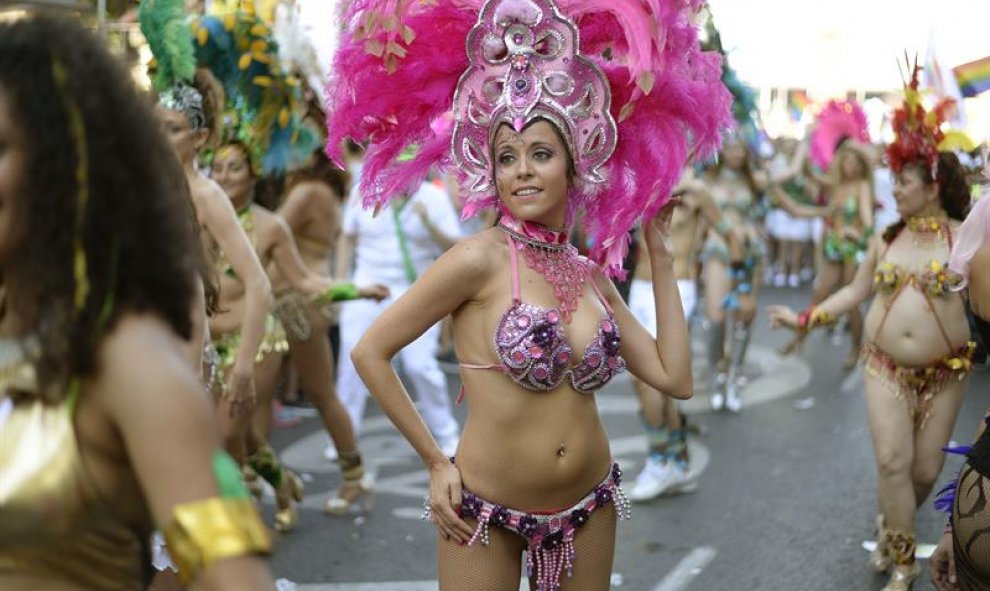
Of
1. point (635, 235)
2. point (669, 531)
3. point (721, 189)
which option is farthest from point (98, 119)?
point (721, 189)

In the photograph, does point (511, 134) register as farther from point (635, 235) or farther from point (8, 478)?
point (635, 235)

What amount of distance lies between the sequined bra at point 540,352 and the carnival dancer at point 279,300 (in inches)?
104

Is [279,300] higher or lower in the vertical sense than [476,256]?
lower

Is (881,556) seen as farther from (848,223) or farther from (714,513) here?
(848,223)

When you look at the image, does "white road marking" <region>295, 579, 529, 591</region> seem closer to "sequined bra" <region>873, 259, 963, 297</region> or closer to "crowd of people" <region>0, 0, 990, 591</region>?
"crowd of people" <region>0, 0, 990, 591</region>

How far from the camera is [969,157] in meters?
6.88

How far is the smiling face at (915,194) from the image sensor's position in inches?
234

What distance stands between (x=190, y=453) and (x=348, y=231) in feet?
23.5

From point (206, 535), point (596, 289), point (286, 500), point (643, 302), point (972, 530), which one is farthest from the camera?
point (643, 302)

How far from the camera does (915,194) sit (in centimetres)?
595

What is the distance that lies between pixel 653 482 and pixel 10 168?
239 inches

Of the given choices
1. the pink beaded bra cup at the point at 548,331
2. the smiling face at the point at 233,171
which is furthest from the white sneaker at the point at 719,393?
the pink beaded bra cup at the point at 548,331

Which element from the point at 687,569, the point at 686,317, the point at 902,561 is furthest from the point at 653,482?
the point at 902,561

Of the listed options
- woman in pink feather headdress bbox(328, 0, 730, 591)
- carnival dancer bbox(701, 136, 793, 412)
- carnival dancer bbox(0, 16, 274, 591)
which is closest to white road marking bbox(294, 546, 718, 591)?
woman in pink feather headdress bbox(328, 0, 730, 591)
